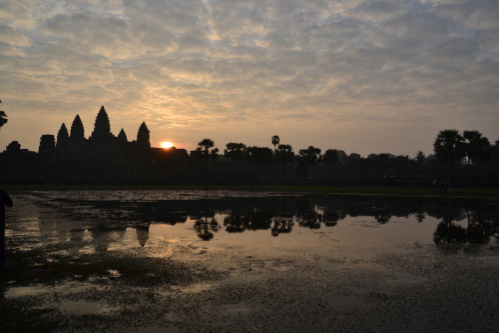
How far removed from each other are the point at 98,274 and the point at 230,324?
164 inches

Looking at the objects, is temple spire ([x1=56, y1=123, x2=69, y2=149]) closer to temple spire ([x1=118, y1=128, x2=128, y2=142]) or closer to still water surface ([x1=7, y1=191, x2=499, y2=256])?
temple spire ([x1=118, y1=128, x2=128, y2=142])

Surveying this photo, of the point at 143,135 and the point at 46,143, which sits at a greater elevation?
the point at 143,135

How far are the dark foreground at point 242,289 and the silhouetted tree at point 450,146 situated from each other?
6887 cm

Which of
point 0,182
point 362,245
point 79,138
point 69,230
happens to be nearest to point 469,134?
point 362,245

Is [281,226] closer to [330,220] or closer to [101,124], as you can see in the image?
[330,220]

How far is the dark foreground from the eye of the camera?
5395mm

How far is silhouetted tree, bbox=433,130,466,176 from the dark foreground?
226 ft

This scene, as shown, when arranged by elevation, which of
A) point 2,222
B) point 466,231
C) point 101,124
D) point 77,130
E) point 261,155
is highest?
point 101,124

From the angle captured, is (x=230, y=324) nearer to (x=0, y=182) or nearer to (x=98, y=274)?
(x=98, y=274)

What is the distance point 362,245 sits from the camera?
1176 centimetres

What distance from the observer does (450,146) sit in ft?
234

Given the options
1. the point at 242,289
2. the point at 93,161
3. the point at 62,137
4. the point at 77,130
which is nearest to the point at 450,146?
the point at 242,289

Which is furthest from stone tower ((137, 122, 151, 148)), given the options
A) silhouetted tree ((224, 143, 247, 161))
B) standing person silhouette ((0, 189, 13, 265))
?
standing person silhouette ((0, 189, 13, 265))

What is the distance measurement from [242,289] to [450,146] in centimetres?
7665
